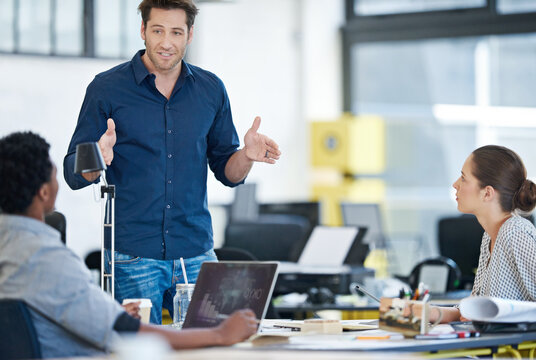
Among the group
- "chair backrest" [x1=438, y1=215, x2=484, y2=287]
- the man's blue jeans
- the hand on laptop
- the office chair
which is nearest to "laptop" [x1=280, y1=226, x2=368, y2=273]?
the office chair

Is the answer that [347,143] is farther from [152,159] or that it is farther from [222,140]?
[152,159]

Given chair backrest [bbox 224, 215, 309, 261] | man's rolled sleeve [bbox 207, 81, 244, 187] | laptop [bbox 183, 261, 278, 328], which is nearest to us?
laptop [bbox 183, 261, 278, 328]

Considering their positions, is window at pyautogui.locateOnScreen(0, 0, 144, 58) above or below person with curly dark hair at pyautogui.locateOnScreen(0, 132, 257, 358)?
above

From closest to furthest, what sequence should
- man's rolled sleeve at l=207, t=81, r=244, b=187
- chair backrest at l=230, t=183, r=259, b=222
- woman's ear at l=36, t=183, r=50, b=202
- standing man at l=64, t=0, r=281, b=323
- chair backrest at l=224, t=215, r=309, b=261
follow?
1. woman's ear at l=36, t=183, r=50, b=202
2. standing man at l=64, t=0, r=281, b=323
3. man's rolled sleeve at l=207, t=81, r=244, b=187
4. chair backrest at l=224, t=215, r=309, b=261
5. chair backrest at l=230, t=183, r=259, b=222

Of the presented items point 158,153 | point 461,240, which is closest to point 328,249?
point 461,240

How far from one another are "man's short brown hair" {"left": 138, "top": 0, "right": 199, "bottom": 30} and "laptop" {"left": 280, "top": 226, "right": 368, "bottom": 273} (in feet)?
8.45

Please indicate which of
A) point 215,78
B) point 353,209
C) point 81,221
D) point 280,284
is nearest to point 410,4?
point 353,209

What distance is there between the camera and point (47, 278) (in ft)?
6.73

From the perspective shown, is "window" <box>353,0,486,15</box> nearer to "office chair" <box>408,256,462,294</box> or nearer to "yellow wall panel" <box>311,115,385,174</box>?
"yellow wall panel" <box>311,115,385,174</box>

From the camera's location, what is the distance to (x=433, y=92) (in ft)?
34.0

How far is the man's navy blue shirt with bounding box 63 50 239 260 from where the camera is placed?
120 inches

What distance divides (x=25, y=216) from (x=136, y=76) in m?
1.11

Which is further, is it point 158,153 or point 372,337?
point 158,153

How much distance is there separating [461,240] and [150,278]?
4570 millimetres
